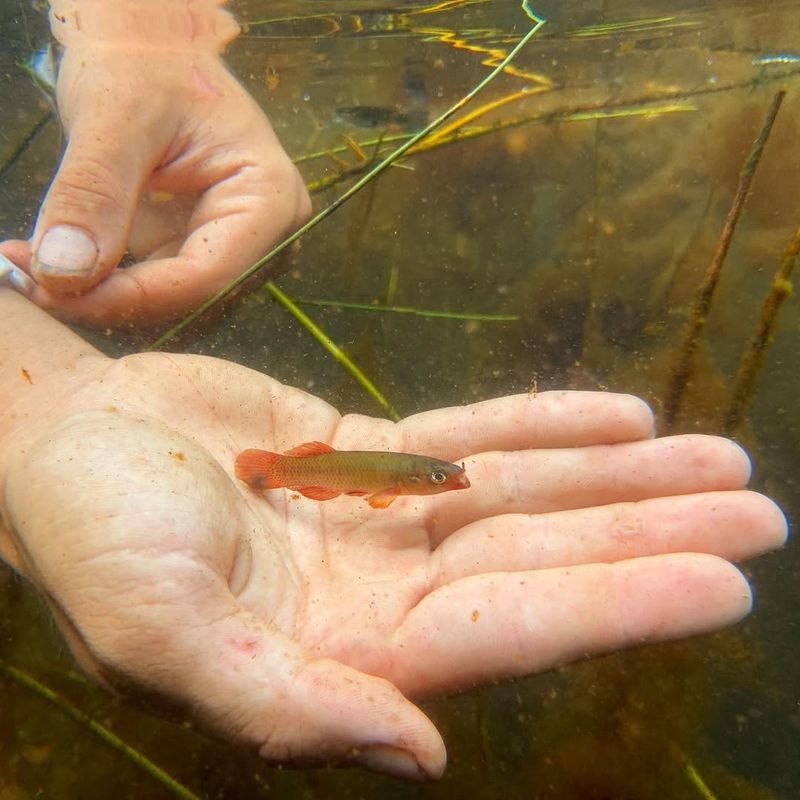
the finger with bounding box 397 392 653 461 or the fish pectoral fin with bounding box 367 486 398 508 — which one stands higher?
the finger with bounding box 397 392 653 461

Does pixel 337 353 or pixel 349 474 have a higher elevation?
pixel 349 474

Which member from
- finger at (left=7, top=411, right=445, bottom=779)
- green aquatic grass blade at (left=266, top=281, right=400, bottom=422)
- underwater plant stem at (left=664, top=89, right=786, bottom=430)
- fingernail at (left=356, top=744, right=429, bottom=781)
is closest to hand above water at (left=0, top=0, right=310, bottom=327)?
green aquatic grass blade at (left=266, top=281, right=400, bottom=422)

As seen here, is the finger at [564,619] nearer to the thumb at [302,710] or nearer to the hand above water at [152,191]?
the thumb at [302,710]

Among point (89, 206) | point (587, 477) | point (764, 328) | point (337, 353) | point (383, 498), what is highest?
point (89, 206)

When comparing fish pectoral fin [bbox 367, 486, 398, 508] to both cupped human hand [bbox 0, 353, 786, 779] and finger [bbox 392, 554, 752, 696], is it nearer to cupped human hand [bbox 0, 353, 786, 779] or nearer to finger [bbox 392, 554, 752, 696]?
cupped human hand [bbox 0, 353, 786, 779]

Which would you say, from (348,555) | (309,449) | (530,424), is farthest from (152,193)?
(530,424)

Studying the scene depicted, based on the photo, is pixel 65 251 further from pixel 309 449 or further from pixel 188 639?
pixel 188 639
